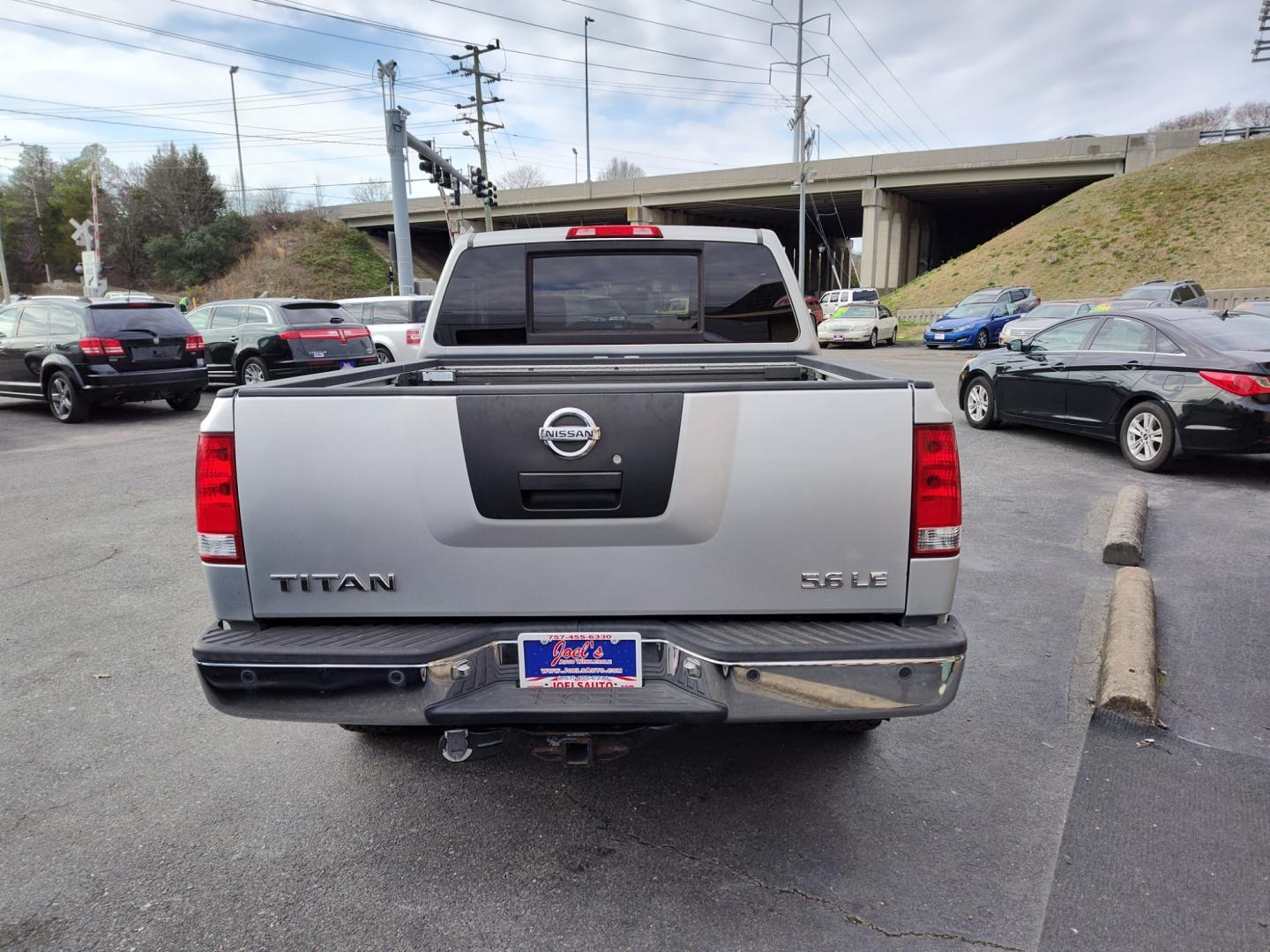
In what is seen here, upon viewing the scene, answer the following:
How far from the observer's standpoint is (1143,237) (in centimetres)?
3822

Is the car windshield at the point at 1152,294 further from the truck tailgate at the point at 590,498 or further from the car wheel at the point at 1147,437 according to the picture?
the truck tailgate at the point at 590,498

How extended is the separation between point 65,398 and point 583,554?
13.7 metres

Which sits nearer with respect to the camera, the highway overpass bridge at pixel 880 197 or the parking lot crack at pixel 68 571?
the parking lot crack at pixel 68 571

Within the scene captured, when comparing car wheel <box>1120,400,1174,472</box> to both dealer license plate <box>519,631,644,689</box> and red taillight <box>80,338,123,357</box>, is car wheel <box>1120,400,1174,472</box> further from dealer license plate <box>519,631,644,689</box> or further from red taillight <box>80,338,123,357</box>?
red taillight <box>80,338,123,357</box>

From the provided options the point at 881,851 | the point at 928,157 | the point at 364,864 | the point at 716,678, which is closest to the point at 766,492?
the point at 716,678

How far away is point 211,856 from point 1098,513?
6.76 metres

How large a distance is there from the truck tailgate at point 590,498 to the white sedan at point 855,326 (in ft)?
88.6

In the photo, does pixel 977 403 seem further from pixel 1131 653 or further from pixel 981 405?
pixel 1131 653

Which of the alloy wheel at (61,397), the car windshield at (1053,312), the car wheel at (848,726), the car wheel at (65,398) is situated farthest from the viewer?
the car windshield at (1053,312)

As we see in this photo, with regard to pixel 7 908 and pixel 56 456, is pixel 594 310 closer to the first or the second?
pixel 7 908

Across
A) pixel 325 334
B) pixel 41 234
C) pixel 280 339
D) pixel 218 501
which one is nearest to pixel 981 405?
pixel 218 501

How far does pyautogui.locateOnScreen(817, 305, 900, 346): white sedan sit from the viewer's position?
29000 millimetres

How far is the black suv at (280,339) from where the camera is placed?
15172 millimetres

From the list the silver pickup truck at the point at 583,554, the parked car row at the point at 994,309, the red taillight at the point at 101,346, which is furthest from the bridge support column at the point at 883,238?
the silver pickup truck at the point at 583,554
